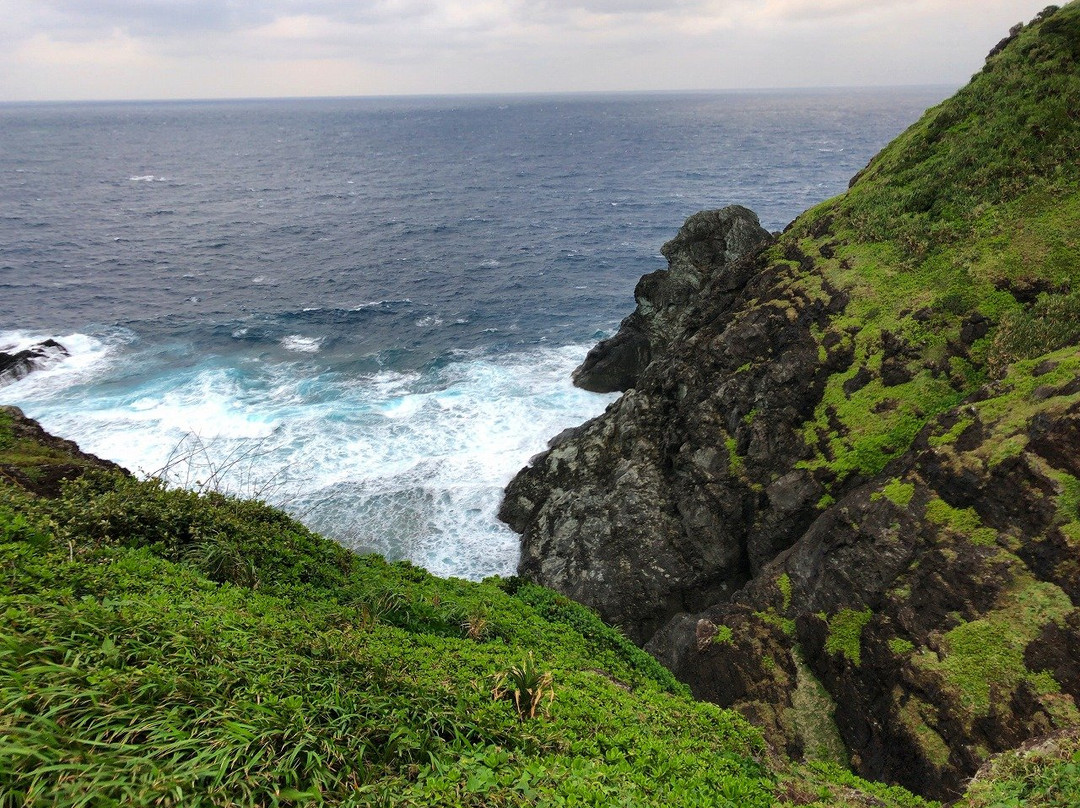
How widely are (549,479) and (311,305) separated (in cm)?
4496

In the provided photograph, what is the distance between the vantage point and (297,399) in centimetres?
4847

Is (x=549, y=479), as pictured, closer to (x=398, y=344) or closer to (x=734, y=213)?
(x=734, y=213)

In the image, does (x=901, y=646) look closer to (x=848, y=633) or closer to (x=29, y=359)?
(x=848, y=633)

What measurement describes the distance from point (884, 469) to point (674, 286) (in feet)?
87.1

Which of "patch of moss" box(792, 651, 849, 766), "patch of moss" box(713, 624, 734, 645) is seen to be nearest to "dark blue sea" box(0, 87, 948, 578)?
"patch of moss" box(713, 624, 734, 645)

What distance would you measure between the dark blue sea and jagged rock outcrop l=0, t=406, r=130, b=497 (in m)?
3.15

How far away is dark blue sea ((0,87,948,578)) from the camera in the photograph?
130 feet

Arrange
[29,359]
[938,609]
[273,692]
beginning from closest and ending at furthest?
[273,692], [938,609], [29,359]

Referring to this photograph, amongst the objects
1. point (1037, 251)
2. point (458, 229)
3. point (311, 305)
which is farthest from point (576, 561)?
point (458, 229)

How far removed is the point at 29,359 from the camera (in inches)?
2030

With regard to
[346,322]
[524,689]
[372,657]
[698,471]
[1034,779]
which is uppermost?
[372,657]

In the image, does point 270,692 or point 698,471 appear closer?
point 270,692

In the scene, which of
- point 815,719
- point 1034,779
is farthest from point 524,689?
point 815,719

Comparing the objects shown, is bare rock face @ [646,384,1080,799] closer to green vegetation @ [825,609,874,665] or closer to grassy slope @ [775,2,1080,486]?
green vegetation @ [825,609,874,665]
